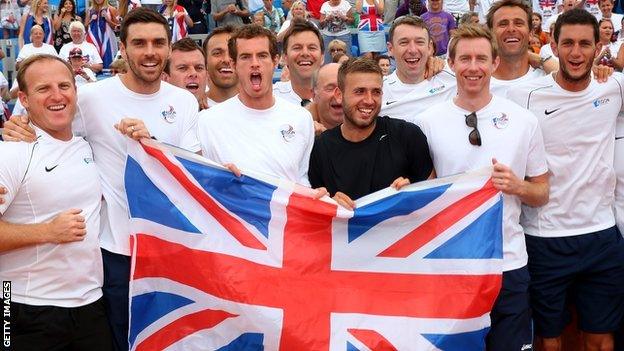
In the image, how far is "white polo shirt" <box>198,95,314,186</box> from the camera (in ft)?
17.1

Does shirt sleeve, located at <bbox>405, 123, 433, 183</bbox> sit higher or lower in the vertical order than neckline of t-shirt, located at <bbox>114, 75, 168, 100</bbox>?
lower

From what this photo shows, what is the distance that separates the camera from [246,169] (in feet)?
16.8

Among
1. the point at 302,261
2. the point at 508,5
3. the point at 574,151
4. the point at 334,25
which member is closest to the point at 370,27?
the point at 334,25

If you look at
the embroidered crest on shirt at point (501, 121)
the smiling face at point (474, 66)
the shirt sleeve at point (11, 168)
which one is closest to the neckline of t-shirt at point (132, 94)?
the shirt sleeve at point (11, 168)

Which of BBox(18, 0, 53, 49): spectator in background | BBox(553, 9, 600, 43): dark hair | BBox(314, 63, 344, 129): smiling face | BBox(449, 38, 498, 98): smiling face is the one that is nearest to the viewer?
BBox(449, 38, 498, 98): smiling face

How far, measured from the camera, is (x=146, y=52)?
206 inches

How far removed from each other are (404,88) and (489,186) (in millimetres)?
1674

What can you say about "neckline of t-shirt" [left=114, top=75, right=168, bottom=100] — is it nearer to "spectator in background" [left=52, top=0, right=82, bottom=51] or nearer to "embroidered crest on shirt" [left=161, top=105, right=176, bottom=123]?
"embroidered crest on shirt" [left=161, top=105, right=176, bottom=123]

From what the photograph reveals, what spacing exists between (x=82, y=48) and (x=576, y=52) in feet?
39.9


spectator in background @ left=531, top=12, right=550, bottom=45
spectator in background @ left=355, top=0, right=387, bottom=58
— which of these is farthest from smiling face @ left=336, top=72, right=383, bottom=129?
spectator in background @ left=355, top=0, right=387, bottom=58

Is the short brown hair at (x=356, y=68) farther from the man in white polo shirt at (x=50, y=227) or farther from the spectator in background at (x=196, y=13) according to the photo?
the spectator in background at (x=196, y=13)

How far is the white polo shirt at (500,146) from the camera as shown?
512 centimetres

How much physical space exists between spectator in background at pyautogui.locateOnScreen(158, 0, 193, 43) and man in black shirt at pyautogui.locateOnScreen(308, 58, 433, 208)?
11.7m

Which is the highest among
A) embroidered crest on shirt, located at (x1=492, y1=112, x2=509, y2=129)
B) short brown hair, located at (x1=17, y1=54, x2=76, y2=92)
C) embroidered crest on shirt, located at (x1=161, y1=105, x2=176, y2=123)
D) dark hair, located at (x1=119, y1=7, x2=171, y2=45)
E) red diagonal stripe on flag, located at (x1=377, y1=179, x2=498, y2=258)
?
dark hair, located at (x1=119, y1=7, x2=171, y2=45)
